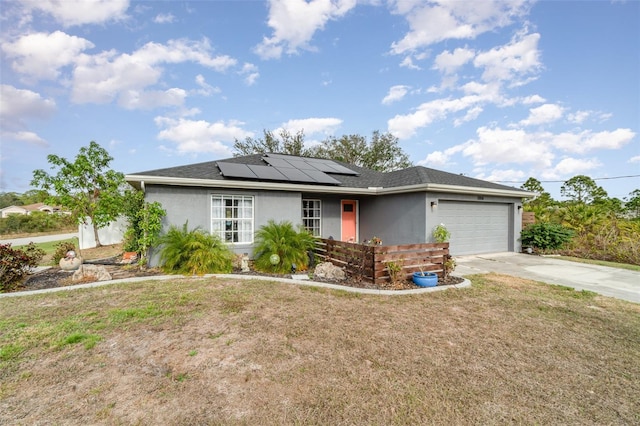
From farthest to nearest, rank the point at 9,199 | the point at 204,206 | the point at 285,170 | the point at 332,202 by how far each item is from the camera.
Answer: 1. the point at 9,199
2. the point at 332,202
3. the point at 285,170
4. the point at 204,206

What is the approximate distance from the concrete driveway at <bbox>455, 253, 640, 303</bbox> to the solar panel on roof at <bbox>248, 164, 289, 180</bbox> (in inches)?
244

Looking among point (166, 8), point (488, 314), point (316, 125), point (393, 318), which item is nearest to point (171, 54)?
point (166, 8)

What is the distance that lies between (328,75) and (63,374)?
15.3 metres

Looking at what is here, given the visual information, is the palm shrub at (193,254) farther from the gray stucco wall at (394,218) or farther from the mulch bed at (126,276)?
the gray stucco wall at (394,218)

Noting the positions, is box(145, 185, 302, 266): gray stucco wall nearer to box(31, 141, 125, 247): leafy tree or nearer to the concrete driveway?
box(31, 141, 125, 247): leafy tree

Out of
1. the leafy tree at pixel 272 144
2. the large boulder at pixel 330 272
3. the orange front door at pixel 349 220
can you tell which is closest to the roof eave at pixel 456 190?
the orange front door at pixel 349 220

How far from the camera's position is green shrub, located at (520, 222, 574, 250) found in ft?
37.4

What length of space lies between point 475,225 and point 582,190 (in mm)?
21193

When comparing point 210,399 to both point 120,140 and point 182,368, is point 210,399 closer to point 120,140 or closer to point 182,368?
point 182,368

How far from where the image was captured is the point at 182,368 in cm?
300

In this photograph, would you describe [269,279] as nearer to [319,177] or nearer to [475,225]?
[319,177]

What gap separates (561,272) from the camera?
320 inches

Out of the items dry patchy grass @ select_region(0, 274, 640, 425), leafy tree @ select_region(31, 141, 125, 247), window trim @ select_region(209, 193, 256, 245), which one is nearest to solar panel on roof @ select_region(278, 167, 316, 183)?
window trim @ select_region(209, 193, 256, 245)

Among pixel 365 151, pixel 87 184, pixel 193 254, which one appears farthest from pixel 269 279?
pixel 365 151
